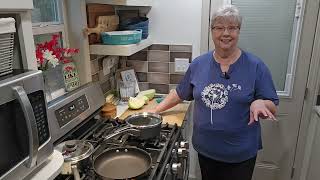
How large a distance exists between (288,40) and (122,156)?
4.95 ft

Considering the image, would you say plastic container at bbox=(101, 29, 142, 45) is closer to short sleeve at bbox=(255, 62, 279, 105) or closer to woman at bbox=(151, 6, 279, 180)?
woman at bbox=(151, 6, 279, 180)

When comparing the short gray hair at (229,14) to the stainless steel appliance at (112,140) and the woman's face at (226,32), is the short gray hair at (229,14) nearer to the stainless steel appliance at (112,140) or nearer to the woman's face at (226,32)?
the woman's face at (226,32)

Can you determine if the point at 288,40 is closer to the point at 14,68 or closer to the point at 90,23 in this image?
the point at 90,23

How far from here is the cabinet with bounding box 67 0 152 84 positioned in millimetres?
1596

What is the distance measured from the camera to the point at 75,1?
5.16 ft

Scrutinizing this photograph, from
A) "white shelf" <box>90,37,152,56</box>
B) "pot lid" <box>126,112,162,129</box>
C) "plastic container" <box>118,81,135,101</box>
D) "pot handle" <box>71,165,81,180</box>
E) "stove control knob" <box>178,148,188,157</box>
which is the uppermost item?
"white shelf" <box>90,37,152,56</box>

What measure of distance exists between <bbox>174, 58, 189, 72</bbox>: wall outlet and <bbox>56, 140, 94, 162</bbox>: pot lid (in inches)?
45.7

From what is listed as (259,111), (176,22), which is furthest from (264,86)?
(176,22)

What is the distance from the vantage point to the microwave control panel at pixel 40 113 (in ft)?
2.62

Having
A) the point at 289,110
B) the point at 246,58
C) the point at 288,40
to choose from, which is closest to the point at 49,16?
the point at 246,58

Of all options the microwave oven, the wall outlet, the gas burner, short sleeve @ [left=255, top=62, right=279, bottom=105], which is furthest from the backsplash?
the microwave oven

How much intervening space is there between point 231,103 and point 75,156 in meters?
0.85

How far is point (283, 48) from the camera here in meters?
2.02

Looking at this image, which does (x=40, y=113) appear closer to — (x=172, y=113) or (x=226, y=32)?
(x=226, y=32)
